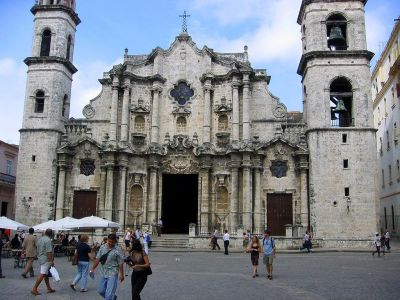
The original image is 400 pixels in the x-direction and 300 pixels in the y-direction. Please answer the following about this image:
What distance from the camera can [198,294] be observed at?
11.9 m

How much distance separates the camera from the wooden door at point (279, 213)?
31.7 metres

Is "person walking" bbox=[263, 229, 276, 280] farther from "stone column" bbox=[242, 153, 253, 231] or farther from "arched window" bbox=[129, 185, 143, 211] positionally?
"arched window" bbox=[129, 185, 143, 211]

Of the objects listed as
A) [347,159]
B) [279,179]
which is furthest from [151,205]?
[347,159]

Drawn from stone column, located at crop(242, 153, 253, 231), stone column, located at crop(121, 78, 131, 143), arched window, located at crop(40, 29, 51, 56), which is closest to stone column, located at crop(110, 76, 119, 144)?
stone column, located at crop(121, 78, 131, 143)

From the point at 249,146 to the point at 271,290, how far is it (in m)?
19.8

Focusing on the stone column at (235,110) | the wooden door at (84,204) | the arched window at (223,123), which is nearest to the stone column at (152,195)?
the wooden door at (84,204)

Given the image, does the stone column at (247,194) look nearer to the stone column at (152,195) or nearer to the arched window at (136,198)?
the stone column at (152,195)

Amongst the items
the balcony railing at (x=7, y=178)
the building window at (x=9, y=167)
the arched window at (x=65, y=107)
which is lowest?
the balcony railing at (x=7, y=178)

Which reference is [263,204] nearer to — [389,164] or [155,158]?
[155,158]

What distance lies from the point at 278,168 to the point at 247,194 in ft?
10.1

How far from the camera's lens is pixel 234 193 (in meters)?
31.7

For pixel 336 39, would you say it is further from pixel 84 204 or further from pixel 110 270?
pixel 110 270

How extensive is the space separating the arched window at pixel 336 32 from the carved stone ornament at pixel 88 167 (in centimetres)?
1897

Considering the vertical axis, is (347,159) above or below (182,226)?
above
